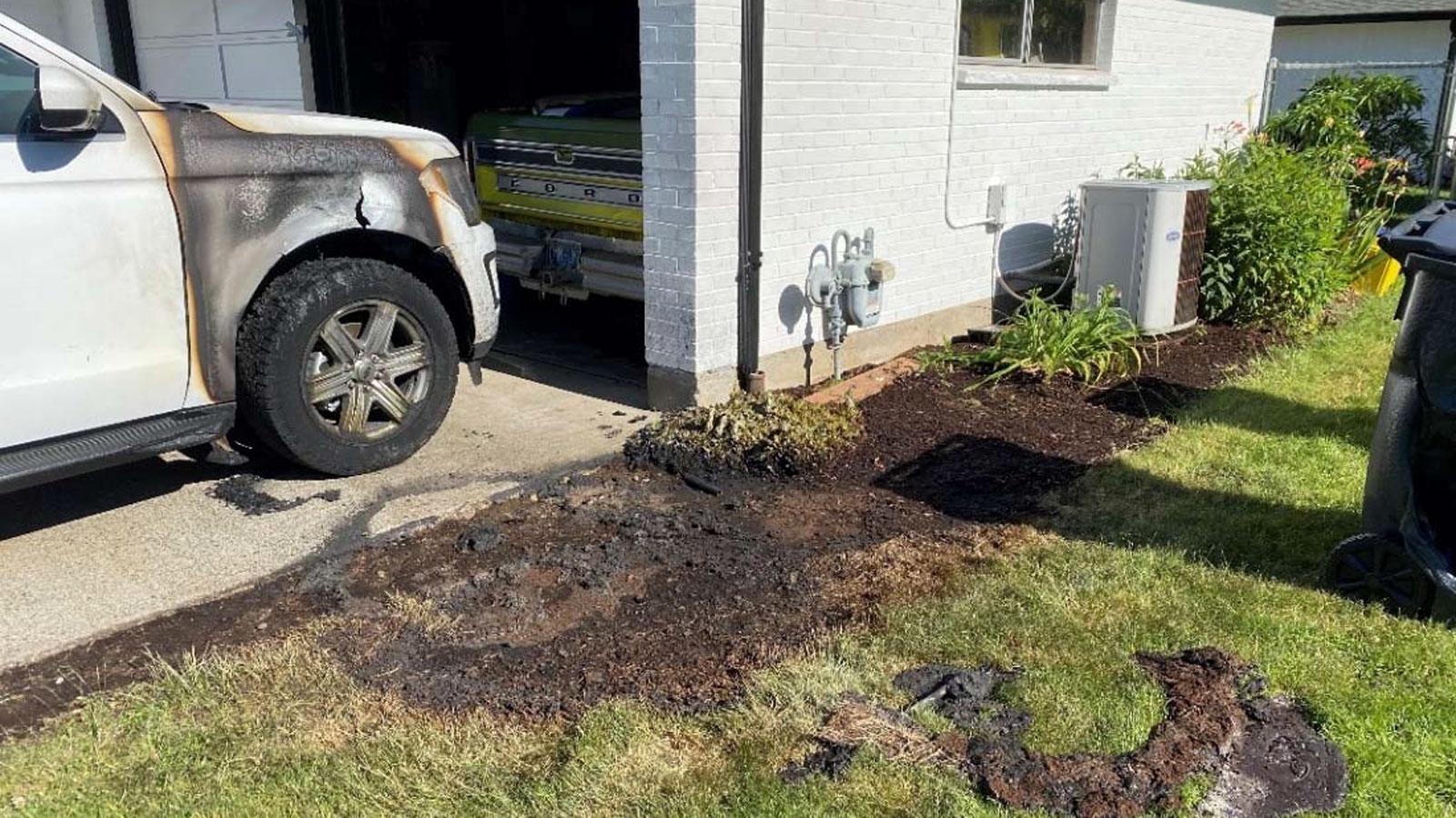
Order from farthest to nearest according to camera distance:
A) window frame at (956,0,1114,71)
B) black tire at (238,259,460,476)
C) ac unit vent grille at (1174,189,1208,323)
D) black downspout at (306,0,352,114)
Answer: black downspout at (306,0,352,114) → ac unit vent grille at (1174,189,1208,323) → window frame at (956,0,1114,71) → black tire at (238,259,460,476)

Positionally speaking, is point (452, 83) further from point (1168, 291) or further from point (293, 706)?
point (293, 706)

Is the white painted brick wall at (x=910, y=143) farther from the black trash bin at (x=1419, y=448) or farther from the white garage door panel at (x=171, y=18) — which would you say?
the white garage door panel at (x=171, y=18)

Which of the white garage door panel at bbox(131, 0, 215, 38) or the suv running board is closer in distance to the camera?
the suv running board

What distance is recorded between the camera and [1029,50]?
780 cm

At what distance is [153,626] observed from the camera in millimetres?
3822

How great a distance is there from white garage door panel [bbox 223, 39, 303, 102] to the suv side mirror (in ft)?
15.3

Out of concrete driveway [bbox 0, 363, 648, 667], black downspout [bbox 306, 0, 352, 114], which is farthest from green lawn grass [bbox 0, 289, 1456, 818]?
black downspout [bbox 306, 0, 352, 114]

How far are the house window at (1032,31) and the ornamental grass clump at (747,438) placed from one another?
293 centimetres

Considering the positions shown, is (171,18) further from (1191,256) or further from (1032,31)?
(1191,256)

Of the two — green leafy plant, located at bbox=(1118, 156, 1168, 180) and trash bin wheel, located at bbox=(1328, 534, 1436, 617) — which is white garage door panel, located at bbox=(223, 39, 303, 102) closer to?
green leafy plant, located at bbox=(1118, 156, 1168, 180)

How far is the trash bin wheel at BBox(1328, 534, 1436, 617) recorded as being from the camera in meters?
3.72

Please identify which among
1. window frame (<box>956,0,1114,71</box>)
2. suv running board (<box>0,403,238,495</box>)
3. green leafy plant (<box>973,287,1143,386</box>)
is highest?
window frame (<box>956,0,1114,71</box>)

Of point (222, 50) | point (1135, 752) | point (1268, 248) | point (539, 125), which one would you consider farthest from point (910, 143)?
point (222, 50)

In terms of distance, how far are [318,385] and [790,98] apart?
2.71 meters
